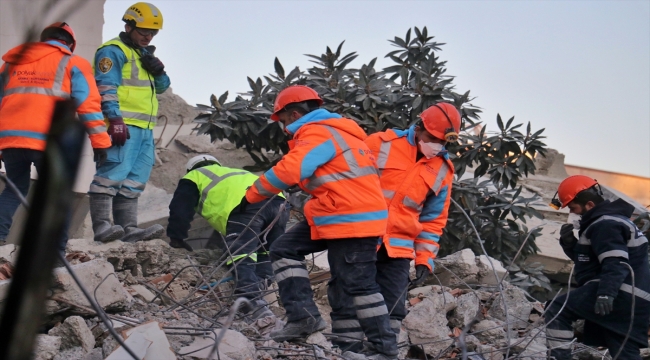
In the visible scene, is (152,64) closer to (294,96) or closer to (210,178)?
(210,178)

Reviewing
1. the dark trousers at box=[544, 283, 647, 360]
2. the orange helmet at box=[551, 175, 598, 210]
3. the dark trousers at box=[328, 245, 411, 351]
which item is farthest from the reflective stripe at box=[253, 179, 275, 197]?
the orange helmet at box=[551, 175, 598, 210]

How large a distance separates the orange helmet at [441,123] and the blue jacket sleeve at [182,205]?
1.88m

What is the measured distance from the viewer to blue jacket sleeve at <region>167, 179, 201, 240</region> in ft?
17.9

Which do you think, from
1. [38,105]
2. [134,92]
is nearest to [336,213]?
[38,105]

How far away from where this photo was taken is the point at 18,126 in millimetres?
4727

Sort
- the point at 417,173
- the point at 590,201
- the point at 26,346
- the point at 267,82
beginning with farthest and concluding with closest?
the point at 267,82 → the point at 590,201 → the point at 417,173 → the point at 26,346

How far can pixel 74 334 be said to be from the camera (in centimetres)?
351

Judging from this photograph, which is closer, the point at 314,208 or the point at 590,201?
the point at 314,208

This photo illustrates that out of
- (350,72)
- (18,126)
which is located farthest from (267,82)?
(18,126)

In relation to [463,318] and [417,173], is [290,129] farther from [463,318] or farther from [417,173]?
[463,318]

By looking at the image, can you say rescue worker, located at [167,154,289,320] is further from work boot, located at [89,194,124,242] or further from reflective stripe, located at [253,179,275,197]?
reflective stripe, located at [253,179,275,197]

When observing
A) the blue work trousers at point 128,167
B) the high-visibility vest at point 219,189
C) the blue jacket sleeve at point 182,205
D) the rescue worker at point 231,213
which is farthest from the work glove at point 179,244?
the blue work trousers at point 128,167

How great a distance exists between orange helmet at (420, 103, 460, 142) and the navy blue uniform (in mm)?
1242

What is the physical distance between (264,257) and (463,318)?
161cm
